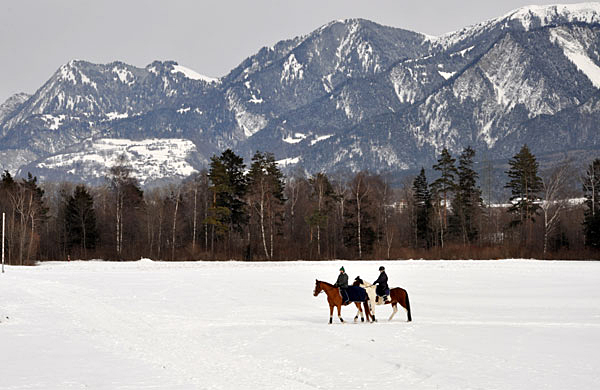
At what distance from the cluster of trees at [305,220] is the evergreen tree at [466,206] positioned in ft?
0.54

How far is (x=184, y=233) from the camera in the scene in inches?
3701

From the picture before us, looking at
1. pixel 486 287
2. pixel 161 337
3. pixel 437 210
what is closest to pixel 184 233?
pixel 437 210

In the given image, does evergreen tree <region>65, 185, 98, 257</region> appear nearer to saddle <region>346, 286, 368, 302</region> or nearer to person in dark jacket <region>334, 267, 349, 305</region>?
person in dark jacket <region>334, 267, 349, 305</region>

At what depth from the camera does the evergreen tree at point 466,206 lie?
8600 cm

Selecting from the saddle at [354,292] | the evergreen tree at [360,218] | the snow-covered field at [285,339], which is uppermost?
the evergreen tree at [360,218]

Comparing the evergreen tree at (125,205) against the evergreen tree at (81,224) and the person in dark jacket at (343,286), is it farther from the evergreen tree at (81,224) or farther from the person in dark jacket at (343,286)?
the person in dark jacket at (343,286)

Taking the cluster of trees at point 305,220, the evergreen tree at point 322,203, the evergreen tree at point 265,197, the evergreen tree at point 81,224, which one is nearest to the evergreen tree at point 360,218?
the cluster of trees at point 305,220

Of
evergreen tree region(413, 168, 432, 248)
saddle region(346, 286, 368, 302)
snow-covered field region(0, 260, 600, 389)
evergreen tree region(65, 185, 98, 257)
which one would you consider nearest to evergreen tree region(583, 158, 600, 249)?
evergreen tree region(413, 168, 432, 248)

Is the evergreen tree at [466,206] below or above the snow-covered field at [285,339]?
above

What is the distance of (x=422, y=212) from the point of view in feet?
293

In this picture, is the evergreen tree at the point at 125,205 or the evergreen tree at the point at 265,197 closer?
the evergreen tree at the point at 265,197

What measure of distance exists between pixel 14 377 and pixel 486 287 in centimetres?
3044

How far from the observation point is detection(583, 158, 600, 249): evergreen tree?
68.3 meters

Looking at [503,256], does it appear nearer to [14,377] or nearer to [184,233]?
[184,233]
